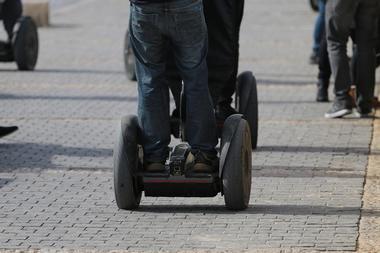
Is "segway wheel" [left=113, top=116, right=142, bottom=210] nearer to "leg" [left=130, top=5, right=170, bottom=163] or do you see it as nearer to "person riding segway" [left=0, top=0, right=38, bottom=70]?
"leg" [left=130, top=5, right=170, bottom=163]

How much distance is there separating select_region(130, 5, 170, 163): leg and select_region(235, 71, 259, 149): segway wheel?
2.22 metres

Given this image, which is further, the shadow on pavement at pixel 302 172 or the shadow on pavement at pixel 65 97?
the shadow on pavement at pixel 65 97

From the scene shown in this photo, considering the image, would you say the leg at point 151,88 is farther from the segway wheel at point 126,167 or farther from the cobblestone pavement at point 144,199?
the cobblestone pavement at point 144,199

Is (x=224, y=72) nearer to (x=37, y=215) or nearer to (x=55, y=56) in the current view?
(x=37, y=215)

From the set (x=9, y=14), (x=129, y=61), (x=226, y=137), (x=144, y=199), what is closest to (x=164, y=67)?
(x=226, y=137)

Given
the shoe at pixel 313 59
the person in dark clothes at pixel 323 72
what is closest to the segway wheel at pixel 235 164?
the person in dark clothes at pixel 323 72

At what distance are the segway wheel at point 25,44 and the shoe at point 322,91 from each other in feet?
13.1

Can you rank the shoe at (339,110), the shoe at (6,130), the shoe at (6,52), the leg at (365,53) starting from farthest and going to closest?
the shoe at (6,52) < the shoe at (339,110) < the leg at (365,53) < the shoe at (6,130)

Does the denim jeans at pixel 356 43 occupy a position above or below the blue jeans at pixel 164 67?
below

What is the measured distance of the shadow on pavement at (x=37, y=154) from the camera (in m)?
9.52

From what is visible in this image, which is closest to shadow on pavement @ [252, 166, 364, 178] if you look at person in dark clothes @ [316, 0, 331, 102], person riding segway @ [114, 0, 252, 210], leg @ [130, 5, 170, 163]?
person riding segway @ [114, 0, 252, 210]

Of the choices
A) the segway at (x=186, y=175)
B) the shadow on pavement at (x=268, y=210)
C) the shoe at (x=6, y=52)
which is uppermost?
the segway at (x=186, y=175)

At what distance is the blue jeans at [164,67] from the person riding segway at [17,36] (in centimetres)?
775

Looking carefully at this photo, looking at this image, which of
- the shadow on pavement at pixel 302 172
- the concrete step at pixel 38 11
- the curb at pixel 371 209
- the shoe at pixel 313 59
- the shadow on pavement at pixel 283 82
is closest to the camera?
the curb at pixel 371 209
